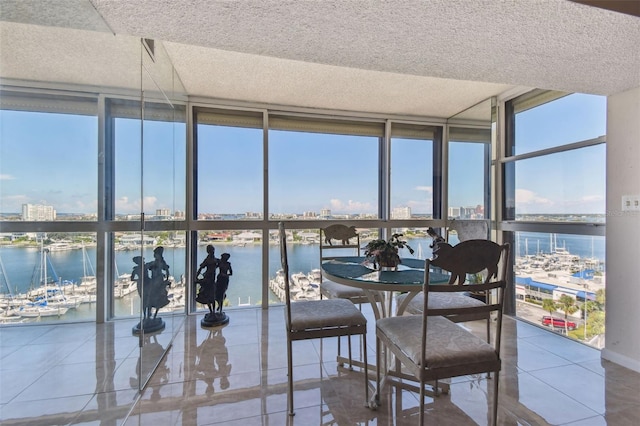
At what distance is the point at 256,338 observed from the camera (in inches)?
107

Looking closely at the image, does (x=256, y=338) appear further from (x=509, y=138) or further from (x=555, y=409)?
(x=509, y=138)

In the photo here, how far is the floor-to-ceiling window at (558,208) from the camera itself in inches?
100

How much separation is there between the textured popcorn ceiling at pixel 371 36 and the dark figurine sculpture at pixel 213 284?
1.89m

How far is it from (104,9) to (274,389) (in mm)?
2402

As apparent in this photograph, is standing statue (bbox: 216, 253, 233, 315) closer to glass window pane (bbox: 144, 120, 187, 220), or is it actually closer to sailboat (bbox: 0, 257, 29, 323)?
glass window pane (bbox: 144, 120, 187, 220)

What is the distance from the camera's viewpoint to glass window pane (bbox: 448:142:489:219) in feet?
11.8

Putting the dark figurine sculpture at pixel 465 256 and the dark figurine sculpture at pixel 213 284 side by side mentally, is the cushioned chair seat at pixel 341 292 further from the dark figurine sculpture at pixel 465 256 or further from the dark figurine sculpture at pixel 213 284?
the dark figurine sculpture at pixel 213 284

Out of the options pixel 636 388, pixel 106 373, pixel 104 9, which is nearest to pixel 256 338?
pixel 106 373

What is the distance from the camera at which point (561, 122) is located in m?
2.80

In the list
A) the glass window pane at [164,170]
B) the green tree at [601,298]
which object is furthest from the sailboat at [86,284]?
the green tree at [601,298]

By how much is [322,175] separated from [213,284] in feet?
6.17

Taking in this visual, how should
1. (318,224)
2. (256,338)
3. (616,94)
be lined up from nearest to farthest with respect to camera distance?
(616,94) → (256,338) → (318,224)

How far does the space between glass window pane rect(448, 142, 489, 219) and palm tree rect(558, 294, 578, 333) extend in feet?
3.83

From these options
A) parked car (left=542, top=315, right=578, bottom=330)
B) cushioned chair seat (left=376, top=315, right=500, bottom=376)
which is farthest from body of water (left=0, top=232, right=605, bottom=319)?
cushioned chair seat (left=376, top=315, right=500, bottom=376)
